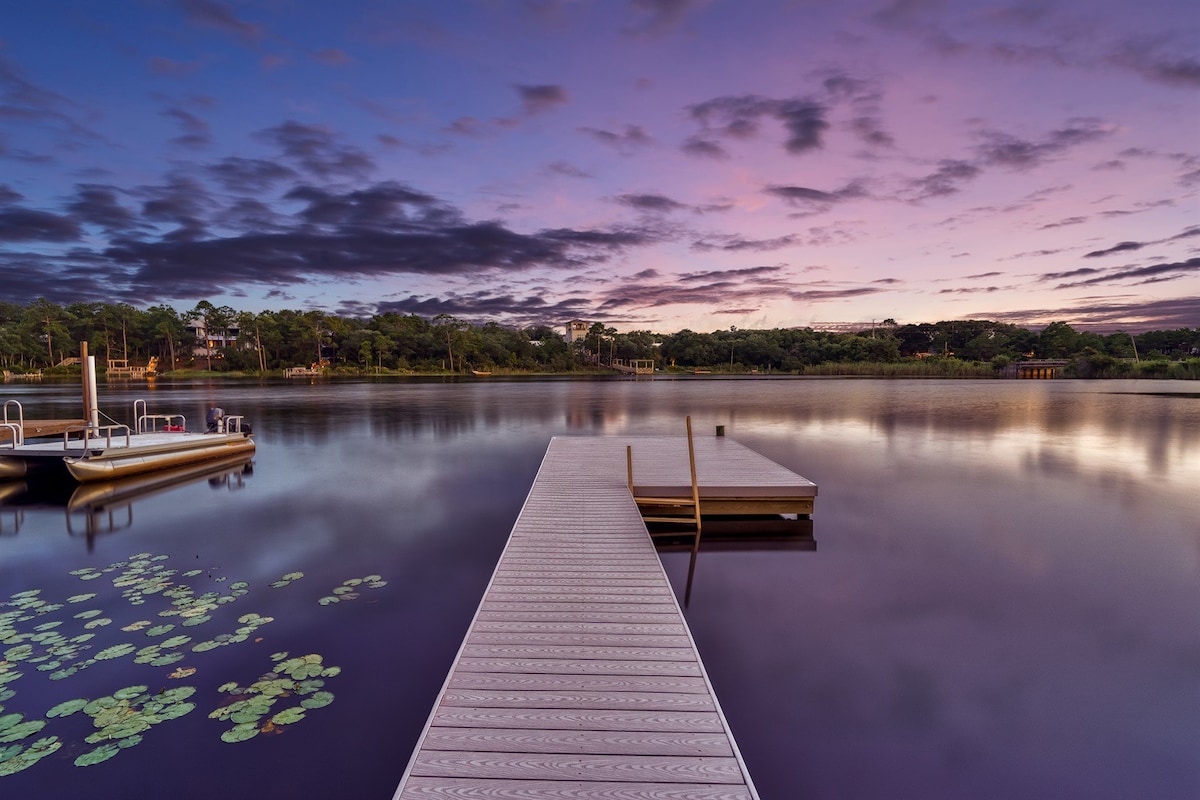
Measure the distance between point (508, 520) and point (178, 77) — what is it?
2991 centimetres

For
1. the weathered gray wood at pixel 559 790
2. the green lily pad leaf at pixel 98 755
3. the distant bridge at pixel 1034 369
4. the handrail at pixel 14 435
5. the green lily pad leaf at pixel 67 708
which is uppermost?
the distant bridge at pixel 1034 369

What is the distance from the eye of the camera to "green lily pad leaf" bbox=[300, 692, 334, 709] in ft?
12.9

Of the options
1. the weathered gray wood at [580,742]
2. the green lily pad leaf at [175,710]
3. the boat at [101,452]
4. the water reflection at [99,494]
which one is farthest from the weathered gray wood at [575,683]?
the boat at [101,452]

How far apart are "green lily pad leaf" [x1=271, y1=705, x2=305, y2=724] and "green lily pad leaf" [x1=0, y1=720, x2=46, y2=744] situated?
137 centimetres

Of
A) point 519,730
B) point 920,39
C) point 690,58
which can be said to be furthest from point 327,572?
point 920,39

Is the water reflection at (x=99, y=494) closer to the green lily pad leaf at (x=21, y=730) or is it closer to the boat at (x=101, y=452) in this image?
the boat at (x=101, y=452)

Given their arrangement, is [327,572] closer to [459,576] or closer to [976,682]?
[459,576]

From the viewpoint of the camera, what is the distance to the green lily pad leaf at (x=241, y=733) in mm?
3559

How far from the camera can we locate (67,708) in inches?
148

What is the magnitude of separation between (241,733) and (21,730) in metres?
1.31

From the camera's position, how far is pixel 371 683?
14.1ft

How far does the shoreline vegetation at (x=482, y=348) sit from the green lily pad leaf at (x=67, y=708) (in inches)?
2783

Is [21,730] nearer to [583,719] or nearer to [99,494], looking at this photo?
[583,719]

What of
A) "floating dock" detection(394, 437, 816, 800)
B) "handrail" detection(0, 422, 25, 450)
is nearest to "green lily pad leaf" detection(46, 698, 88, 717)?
"floating dock" detection(394, 437, 816, 800)
